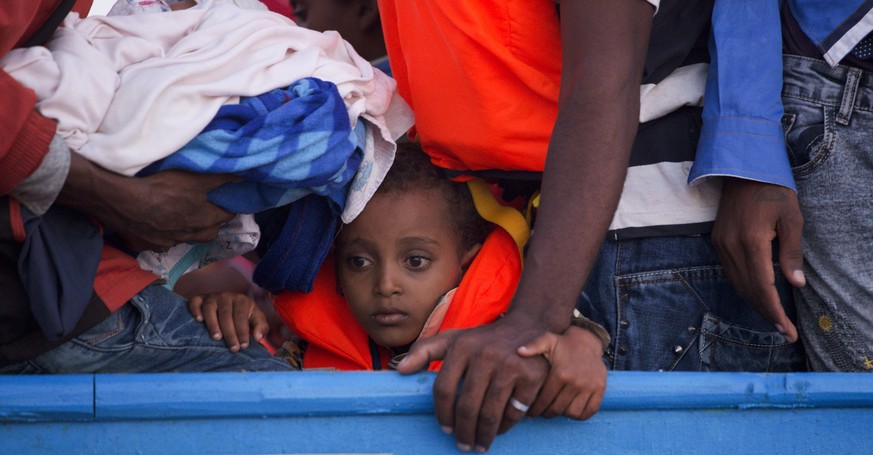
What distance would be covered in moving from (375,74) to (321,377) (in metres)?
0.70

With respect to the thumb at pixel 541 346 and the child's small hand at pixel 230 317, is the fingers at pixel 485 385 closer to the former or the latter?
the thumb at pixel 541 346

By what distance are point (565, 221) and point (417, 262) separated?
666 millimetres

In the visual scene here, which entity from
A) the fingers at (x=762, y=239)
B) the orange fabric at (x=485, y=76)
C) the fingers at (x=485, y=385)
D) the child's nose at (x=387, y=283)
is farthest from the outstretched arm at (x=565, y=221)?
the child's nose at (x=387, y=283)

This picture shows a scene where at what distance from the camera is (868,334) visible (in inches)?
64.9

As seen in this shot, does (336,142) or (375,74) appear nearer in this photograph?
(336,142)

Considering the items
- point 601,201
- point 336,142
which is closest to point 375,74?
point 336,142

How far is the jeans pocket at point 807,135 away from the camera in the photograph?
1.66m

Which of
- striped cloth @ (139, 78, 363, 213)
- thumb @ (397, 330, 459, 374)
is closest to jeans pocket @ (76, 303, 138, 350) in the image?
striped cloth @ (139, 78, 363, 213)

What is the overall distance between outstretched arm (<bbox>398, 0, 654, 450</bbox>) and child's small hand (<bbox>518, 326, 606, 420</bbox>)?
0.02 m

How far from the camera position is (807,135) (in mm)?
1677

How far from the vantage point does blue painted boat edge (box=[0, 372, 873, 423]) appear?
1.32 metres

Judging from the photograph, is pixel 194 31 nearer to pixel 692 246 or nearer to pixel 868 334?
pixel 692 246

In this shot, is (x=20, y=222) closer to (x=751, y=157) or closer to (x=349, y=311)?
(x=349, y=311)

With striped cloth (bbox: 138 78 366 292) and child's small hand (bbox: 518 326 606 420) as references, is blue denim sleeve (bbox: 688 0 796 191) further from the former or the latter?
striped cloth (bbox: 138 78 366 292)
